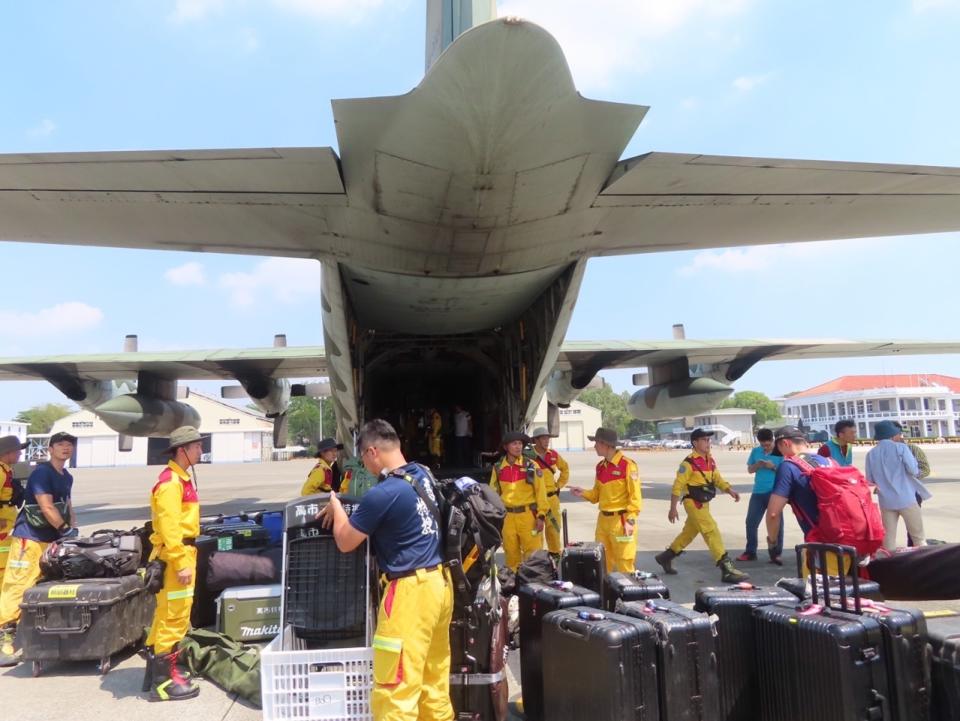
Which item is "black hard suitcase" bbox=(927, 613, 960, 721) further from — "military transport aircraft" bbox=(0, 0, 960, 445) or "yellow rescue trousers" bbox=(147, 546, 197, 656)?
"yellow rescue trousers" bbox=(147, 546, 197, 656)

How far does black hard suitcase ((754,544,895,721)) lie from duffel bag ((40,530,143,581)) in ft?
13.4

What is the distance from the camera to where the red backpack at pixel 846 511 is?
152 inches

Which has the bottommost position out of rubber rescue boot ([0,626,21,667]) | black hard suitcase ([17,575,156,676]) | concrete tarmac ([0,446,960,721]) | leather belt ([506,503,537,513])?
concrete tarmac ([0,446,960,721])

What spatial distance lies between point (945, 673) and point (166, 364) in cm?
1367

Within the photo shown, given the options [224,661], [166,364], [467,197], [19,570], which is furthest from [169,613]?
[166,364]

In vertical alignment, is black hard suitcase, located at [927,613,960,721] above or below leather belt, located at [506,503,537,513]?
below

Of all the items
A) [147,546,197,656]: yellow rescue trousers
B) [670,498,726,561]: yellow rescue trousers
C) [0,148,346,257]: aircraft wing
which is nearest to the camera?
[147,546,197,656]: yellow rescue trousers

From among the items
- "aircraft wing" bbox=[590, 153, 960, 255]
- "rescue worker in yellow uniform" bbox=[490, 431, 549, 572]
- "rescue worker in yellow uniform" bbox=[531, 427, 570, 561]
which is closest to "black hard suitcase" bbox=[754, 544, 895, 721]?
"aircraft wing" bbox=[590, 153, 960, 255]

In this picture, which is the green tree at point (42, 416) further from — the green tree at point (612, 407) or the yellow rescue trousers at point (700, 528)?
the yellow rescue trousers at point (700, 528)

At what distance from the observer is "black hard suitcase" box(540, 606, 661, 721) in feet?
7.87

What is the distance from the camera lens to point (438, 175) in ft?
13.7

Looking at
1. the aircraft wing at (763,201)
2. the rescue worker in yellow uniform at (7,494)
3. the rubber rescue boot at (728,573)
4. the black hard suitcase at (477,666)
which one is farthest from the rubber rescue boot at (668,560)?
the rescue worker in yellow uniform at (7,494)

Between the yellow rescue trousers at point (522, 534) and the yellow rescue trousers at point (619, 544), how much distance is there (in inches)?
24.8

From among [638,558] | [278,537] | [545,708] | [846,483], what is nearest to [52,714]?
[278,537]
